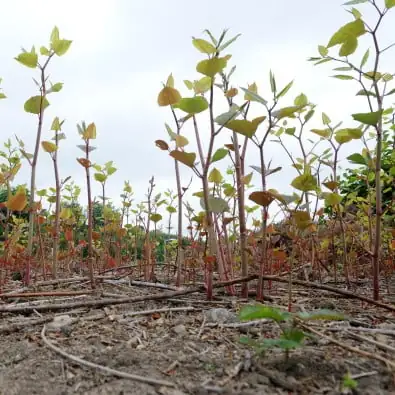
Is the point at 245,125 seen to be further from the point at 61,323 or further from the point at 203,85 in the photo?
the point at 61,323

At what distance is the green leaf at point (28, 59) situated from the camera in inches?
70.9

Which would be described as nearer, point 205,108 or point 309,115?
point 205,108

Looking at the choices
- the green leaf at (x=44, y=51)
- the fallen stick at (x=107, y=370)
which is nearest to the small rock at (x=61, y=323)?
the fallen stick at (x=107, y=370)

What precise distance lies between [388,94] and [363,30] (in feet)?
0.81

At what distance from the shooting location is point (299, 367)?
36.4 inches

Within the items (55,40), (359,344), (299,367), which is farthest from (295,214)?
(55,40)

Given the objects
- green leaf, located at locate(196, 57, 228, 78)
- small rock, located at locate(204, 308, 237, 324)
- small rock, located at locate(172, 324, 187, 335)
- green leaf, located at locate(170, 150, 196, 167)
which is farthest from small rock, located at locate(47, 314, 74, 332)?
green leaf, located at locate(196, 57, 228, 78)

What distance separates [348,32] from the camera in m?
1.37

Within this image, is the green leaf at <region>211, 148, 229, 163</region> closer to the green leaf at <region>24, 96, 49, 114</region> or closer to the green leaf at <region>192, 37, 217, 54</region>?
the green leaf at <region>192, 37, 217, 54</region>

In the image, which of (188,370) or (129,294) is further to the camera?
(129,294)

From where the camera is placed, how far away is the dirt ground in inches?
34.3

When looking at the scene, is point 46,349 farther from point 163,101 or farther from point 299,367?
point 163,101

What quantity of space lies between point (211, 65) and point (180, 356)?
0.93m

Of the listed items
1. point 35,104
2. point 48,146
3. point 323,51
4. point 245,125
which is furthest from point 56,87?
point 323,51
